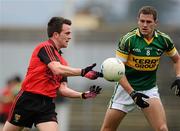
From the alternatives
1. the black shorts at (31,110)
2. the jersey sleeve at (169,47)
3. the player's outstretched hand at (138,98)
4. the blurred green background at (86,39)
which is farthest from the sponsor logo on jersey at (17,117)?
the blurred green background at (86,39)

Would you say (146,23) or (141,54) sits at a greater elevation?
(146,23)

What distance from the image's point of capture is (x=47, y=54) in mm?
11375

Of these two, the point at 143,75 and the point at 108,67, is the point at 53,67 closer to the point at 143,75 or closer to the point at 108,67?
the point at 108,67

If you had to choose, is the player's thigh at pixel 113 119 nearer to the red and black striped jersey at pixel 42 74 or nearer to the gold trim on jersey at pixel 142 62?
the gold trim on jersey at pixel 142 62

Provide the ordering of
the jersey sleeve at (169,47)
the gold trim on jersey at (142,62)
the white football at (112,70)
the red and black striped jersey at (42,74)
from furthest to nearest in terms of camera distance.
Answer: the jersey sleeve at (169,47)
the gold trim on jersey at (142,62)
the red and black striped jersey at (42,74)
the white football at (112,70)

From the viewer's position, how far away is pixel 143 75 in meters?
12.2

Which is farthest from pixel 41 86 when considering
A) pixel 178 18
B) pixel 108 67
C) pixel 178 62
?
pixel 178 18

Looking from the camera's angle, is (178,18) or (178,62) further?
(178,18)

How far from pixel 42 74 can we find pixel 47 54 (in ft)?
0.99

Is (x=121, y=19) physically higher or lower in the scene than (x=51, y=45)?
lower

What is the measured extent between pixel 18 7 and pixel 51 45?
12.5 m

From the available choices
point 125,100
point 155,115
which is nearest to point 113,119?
point 125,100

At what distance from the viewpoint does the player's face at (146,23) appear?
11812 mm

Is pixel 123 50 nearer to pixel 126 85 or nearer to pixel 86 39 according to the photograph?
pixel 126 85
